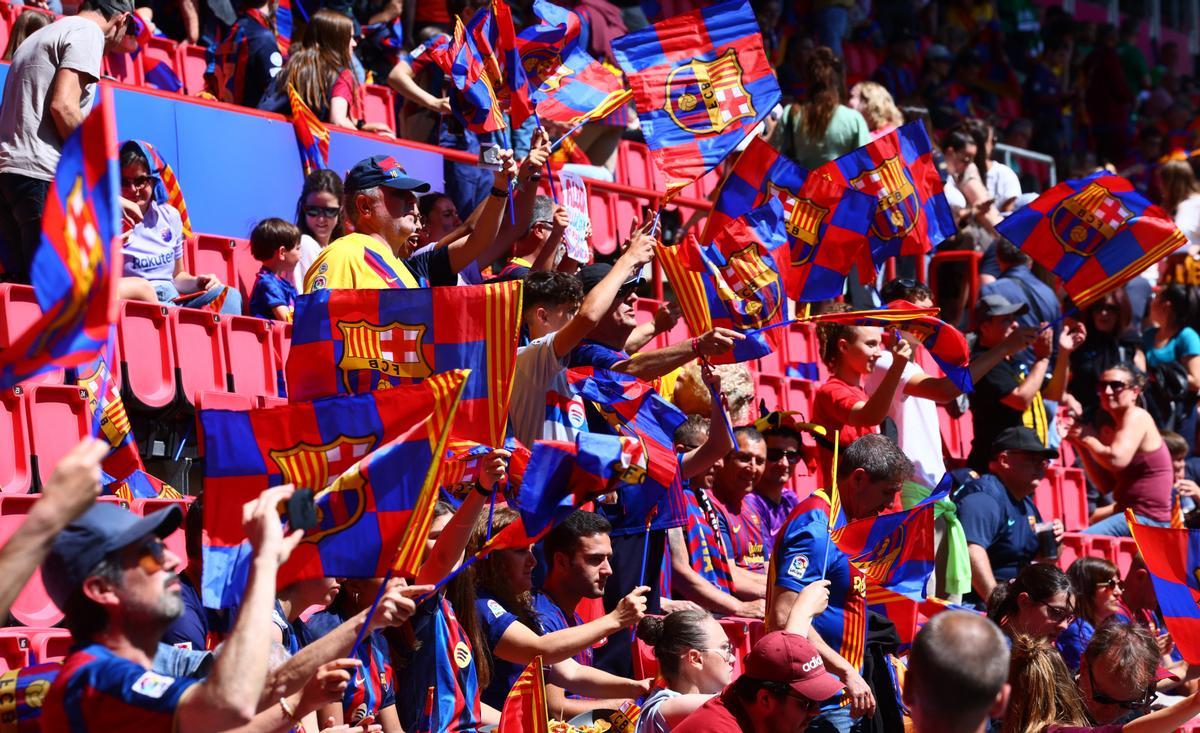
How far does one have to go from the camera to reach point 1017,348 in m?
8.92

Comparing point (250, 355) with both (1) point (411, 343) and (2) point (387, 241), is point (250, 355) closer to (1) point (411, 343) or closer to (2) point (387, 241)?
(2) point (387, 241)

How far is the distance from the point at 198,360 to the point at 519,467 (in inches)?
97.1

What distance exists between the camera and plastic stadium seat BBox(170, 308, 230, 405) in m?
7.67

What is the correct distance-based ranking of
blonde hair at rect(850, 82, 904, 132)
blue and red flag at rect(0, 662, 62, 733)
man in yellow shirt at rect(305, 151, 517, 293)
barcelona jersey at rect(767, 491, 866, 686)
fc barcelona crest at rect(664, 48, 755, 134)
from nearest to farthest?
blue and red flag at rect(0, 662, 62, 733) < barcelona jersey at rect(767, 491, 866, 686) < man in yellow shirt at rect(305, 151, 517, 293) < fc barcelona crest at rect(664, 48, 755, 134) < blonde hair at rect(850, 82, 904, 132)

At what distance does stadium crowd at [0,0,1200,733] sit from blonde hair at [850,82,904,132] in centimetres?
2

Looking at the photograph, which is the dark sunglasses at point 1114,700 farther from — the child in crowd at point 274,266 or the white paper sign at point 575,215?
the child in crowd at point 274,266

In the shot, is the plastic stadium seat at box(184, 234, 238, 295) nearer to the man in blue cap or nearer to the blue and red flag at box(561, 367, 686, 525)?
the blue and red flag at box(561, 367, 686, 525)

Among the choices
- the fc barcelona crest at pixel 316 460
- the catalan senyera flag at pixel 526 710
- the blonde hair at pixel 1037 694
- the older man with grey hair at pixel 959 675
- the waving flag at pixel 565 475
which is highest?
the fc barcelona crest at pixel 316 460

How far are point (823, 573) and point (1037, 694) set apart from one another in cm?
81

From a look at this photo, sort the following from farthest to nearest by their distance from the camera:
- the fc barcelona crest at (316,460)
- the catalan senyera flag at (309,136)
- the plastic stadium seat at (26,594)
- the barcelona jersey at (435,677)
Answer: the catalan senyera flag at (309,136), the plastic stadium seat at (26,594), the barcelona jersey at (435,677), the fc barcelona crest at (316,460)

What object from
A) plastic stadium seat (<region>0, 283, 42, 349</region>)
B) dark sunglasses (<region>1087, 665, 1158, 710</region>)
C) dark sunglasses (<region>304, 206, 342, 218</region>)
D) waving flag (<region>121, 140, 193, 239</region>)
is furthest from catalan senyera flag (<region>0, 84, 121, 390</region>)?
dark sunglasses (<region>304, 206, 342, 218</region>)

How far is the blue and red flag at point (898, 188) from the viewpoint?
8438 mm

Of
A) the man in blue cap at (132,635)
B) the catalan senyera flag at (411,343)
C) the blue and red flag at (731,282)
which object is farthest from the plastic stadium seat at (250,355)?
the man in blue cap at (132,635)

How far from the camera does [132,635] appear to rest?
11.9 ft
